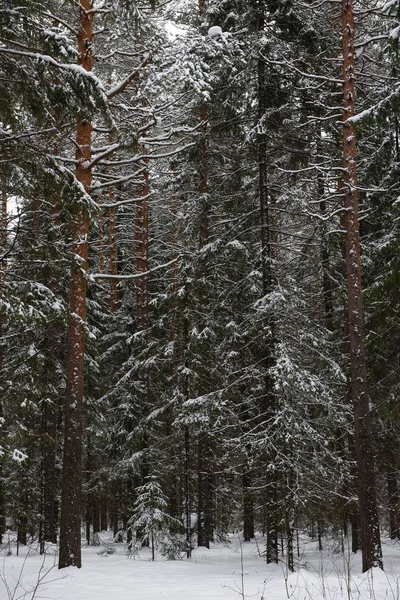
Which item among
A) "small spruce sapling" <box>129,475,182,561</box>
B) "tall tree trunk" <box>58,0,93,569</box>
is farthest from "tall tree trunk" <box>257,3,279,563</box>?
"tall tree trunk" <box>58,0,93,569</box>

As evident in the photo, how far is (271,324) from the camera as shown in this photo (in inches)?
508

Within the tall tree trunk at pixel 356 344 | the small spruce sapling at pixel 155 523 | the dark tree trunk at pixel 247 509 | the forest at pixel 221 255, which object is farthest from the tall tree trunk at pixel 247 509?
the tall tree trunk at pixel 356 344

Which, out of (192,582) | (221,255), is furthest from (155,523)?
(221,255)

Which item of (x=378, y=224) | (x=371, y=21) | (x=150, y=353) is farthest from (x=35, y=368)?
(x=371, y=21)

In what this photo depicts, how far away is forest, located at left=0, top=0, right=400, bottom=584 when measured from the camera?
27.2 ft

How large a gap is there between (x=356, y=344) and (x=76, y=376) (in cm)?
578

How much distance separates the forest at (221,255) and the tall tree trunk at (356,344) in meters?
0.04

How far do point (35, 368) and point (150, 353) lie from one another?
13.6 ft

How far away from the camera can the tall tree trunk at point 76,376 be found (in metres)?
9.45

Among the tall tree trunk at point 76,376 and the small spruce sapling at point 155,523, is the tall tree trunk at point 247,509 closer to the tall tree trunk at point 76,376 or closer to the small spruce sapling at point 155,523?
the small spruce sapling at point 155,523

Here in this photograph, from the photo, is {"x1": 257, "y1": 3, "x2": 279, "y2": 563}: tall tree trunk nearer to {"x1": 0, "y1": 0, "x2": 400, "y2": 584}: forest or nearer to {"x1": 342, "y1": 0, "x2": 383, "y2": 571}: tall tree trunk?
{"x1": 0, "y1": 0, "x2": 400, "y2": 584}: forest

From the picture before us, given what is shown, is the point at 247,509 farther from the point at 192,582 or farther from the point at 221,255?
the point at 221,255

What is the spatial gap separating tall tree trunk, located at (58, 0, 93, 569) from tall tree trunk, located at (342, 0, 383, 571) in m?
5.51

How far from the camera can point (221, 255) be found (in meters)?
15.7
